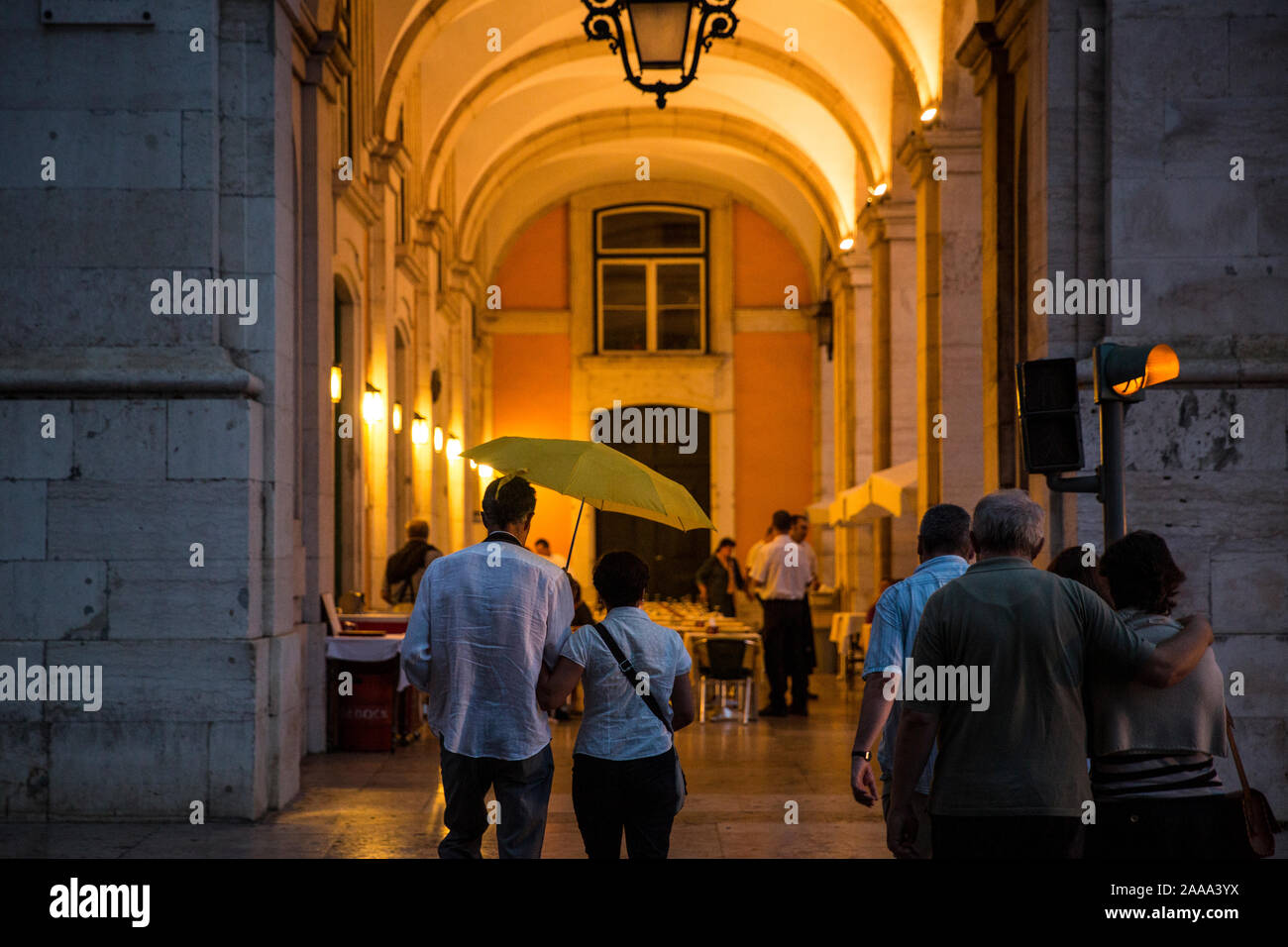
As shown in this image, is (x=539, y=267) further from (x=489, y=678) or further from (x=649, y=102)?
(x=489, y=678)

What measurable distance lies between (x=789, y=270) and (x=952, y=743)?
83.1 feet

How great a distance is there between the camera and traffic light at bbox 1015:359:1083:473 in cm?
647

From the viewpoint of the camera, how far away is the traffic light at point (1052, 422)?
647cm

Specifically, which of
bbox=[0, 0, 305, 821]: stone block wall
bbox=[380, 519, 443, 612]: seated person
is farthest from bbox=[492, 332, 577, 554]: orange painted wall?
bbox=[0, 0, 305, 821]: stone block wall

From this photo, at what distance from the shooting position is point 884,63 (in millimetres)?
17734

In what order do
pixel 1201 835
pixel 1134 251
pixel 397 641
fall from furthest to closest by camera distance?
pixel 397 641 < pixel 1134 251 < pixel 1201 835

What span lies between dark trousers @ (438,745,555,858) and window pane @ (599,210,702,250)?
24460 mm

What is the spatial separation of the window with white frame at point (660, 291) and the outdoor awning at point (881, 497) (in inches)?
425

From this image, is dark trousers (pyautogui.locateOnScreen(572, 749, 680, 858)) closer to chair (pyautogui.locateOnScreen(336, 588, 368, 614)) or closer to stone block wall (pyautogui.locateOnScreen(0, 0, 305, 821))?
stone block wall (pyautogui.locateOnScreen(0, 0, 305, 821))
